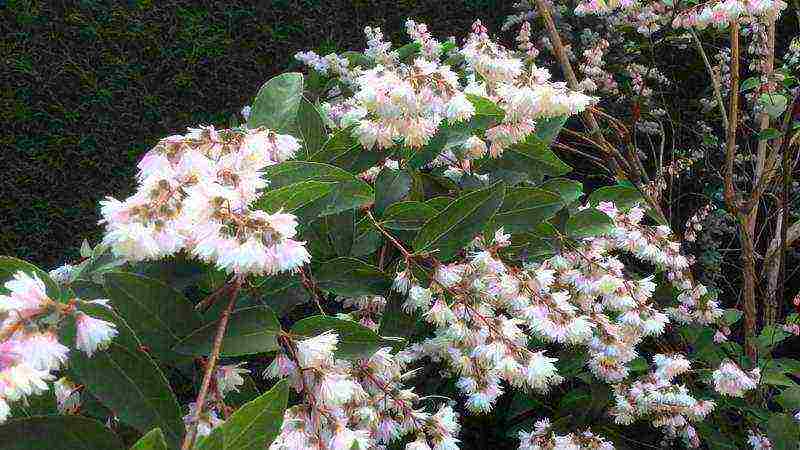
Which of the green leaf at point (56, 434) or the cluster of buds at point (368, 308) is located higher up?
the green leaf at point (56, 434)

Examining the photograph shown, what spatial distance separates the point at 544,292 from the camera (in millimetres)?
1186

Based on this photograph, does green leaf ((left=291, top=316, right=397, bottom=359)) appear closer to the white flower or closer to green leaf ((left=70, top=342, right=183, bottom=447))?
the white flower

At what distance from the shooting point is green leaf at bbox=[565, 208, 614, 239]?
4.04 feet

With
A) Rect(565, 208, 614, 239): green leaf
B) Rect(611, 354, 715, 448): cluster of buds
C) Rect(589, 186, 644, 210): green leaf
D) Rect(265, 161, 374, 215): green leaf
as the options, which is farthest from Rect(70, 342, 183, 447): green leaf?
Rect(611, 354, 715, 448): cluster of buds

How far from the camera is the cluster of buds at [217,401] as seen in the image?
0.70 meters

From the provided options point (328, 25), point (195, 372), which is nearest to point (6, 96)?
point (328, 25)

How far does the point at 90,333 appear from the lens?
1.88 feet

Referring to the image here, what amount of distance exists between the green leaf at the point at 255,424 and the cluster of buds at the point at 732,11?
166 cm

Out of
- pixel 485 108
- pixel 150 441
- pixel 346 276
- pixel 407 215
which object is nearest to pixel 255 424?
pixel 150 441

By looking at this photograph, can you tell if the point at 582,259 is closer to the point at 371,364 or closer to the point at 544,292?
the point at 544,292

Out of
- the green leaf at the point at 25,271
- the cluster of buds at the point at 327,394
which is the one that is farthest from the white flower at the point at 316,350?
the green leaf at the point at 25,271

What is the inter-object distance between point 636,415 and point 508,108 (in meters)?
0.93

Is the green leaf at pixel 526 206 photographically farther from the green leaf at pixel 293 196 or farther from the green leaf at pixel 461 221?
the green leaf at pixel 293 196

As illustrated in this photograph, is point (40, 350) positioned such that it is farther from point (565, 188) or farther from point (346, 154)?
point (565, 188)
